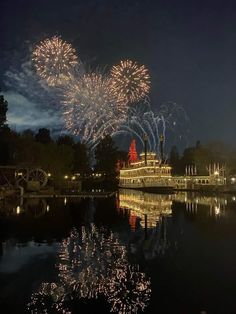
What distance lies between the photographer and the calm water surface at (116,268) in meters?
12.4

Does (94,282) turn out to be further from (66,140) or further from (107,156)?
(107,156)

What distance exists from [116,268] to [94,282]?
2227mm

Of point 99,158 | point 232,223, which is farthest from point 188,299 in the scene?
point 99,158

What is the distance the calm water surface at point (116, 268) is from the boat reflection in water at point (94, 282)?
3cm

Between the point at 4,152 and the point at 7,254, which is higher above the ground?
the point at 4,152

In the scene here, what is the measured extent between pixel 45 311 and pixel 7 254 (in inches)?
324

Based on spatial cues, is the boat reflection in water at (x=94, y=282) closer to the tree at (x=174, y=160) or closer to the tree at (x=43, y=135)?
the tree at (x=43, y=135)

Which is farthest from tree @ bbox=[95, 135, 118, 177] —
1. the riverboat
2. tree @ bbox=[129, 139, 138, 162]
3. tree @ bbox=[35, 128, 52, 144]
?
tree @ bbox=[35, 128, 52, 144]

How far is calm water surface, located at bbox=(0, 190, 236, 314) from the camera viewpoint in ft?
40.8

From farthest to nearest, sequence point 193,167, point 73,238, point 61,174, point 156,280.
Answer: point 193,167
point 61,174
point 73,238
point 156,280

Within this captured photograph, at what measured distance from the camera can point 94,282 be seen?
14562 mm

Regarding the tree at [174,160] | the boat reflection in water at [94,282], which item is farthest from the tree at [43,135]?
the boat reflection in water at [94,282]

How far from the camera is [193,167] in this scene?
133500 millimetres

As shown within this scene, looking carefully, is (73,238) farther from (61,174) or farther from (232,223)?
(61,174)
